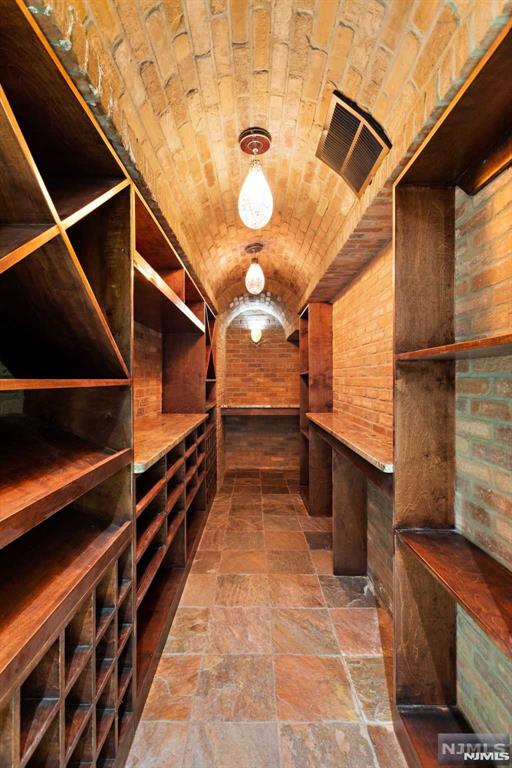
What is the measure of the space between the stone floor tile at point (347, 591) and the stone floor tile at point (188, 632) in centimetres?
88

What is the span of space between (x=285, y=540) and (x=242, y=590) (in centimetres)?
95

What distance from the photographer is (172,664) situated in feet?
6.34

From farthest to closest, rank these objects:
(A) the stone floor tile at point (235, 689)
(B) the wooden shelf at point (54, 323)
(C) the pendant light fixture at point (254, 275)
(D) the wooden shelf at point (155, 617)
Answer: (C) the pendant light fixture at point (254, 275) → (D) the wooden shelf at point (155, 617) → (A) the stone floor tile at point (235, 689) → (B) the wooden shelf at point (54, 323)

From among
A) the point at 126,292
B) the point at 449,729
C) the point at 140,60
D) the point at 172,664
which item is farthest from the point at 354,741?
the point at 140,60

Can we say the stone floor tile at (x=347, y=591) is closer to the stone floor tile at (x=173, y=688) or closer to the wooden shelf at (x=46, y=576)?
the stone floor tile at (x=173, y=688)

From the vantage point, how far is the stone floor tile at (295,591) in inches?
96.5

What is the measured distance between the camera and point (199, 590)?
2.62 m

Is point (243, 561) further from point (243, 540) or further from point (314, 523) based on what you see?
point (314, 523)

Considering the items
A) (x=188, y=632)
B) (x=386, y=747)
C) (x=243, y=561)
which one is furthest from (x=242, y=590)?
(x=386, y=747)

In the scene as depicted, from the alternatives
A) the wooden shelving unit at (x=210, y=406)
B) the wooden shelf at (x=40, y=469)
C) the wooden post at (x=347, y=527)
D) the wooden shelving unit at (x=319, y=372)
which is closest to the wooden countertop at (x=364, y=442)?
the wooden post at (x=347, y=527)

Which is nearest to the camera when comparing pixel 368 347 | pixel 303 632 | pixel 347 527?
pixel 303 632

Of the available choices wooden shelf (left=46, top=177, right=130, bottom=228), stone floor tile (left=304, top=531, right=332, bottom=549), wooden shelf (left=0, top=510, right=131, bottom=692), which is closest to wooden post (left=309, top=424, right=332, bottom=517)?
stone floor tile (left=304, top=531, right=332, bottom=549)

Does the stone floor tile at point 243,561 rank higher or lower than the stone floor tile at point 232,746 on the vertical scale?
lower

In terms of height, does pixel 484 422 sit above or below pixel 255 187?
below
